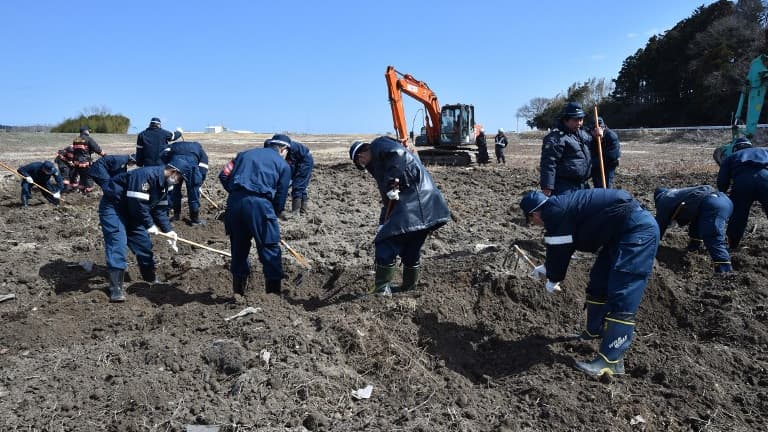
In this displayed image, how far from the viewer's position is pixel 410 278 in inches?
199

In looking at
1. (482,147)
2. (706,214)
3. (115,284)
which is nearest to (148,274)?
(115,284)

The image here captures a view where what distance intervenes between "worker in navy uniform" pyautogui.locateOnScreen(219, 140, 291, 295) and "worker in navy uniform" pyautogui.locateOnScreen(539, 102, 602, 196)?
2.63 meters

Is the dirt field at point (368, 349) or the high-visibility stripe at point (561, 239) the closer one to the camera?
the dirt field at point (368, 349)

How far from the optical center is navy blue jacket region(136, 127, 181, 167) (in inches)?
358

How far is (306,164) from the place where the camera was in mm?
8906

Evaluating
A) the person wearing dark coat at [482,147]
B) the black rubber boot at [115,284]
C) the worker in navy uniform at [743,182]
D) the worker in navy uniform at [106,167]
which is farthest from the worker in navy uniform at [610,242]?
the person wearing dark coat at [482,147]

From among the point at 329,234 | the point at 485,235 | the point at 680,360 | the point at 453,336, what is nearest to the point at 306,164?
the point at 329,234

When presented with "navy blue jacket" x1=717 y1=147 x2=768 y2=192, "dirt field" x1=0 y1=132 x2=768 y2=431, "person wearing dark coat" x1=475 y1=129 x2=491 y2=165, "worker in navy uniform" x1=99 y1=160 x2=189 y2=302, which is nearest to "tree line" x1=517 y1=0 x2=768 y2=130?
"person wearing dark coat" x1=475 y1=129 x2=491 y2=165

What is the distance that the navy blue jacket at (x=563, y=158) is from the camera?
5.56 m

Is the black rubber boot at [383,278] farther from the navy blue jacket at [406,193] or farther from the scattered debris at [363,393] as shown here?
the scattered debris at [363,393]

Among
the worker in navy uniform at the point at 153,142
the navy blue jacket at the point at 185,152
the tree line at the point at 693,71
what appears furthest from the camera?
the tree line at the point at 693,71

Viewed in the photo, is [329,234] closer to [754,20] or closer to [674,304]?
[674,304]

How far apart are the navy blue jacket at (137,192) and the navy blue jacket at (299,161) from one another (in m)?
3.29

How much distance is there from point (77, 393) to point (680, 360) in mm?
4029
